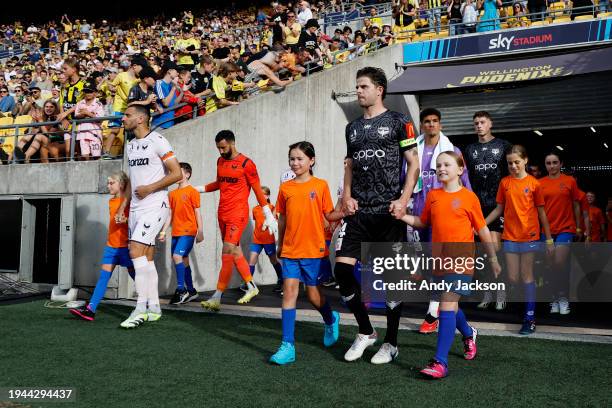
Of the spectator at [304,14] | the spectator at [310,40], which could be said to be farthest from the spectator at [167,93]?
the spectator at [304,14]

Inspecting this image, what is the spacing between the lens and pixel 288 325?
5.27m

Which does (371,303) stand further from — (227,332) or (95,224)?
(95,224)

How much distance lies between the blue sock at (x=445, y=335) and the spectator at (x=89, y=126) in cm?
713

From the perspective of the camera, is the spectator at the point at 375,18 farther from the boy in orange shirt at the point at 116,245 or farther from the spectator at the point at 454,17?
the boy in orange shirt at the point at 116,245

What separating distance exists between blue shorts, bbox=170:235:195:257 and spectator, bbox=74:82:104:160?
224cm

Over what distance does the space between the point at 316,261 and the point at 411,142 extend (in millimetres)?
1291

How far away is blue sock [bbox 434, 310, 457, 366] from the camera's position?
4719 mm

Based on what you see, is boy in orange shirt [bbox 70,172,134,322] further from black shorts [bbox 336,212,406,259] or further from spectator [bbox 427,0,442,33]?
spectator [bbox 427,0,442,33]

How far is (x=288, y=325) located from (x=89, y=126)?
7107 millimetres

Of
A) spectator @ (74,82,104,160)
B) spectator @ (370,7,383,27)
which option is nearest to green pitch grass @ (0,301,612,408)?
spectator @ (74,82,104,160)

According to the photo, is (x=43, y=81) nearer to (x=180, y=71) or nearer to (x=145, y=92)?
(x=180, y=71)

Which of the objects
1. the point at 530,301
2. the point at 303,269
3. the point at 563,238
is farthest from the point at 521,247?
the point at 303,269

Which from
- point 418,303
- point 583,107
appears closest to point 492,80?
point 583,107

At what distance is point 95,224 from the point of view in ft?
31.9
